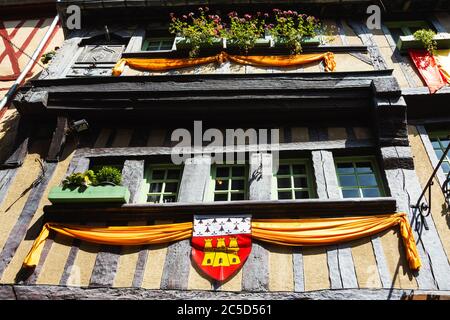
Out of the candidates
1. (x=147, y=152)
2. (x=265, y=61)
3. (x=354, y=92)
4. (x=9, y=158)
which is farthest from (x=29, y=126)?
(x=354, y=92)

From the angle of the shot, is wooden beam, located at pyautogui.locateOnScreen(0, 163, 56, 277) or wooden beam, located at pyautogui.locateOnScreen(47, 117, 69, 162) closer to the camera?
wooden beam, located at pyautogui.locateOnScreen(0, 163, 56, 277)

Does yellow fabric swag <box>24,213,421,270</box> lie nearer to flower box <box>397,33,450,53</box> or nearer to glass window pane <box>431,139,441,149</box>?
glass window pane <box>431,139,441,149</box>

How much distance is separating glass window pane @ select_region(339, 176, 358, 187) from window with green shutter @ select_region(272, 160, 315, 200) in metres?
0.42

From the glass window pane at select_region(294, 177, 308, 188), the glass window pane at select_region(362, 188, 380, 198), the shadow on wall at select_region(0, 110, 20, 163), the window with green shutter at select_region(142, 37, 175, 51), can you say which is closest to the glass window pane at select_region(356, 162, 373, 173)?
the glass window pane at select_region(362, 188, 380, 198)

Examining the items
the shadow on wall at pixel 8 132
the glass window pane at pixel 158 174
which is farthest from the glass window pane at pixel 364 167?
the shadow on wall at pixel 8 132

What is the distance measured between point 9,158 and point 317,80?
476cm

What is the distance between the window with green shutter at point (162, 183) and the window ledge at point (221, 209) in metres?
0.44

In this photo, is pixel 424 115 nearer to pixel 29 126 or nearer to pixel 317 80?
pixel 317 80

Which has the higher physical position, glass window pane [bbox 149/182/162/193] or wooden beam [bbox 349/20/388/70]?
wooden beam [bbox 349/20/388/70]

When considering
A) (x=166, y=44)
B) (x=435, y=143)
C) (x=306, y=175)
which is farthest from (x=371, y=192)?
(x=166, y=44)

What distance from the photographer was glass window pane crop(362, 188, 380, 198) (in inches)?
217

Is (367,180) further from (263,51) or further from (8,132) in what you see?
(8,132)

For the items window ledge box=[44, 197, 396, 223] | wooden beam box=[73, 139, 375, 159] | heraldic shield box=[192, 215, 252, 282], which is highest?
wooden beam box=[73, 139, 375, 159]

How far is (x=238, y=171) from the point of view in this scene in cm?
606
